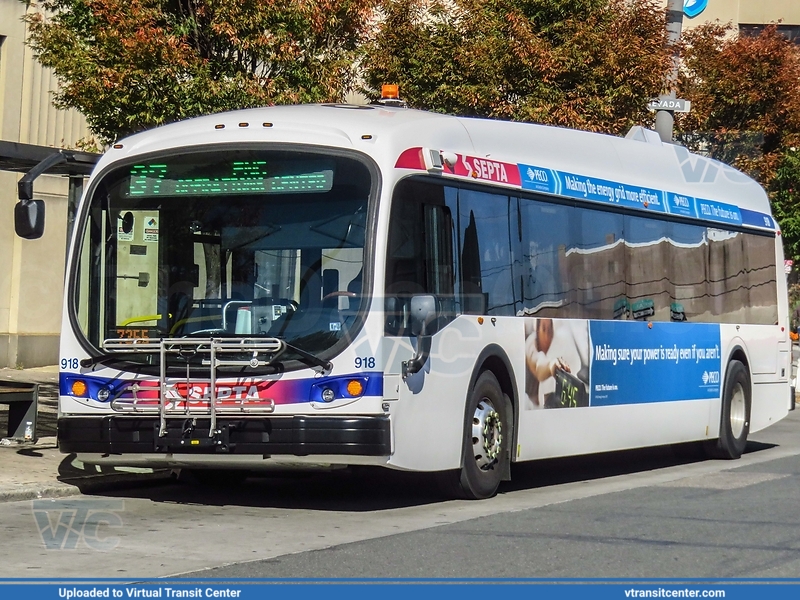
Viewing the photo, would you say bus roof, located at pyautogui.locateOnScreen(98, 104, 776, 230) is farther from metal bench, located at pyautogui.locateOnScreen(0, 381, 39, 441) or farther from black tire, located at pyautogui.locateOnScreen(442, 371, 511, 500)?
metal bench, located at pyautogui.locateOnScreen(0, 381, 39, 441)

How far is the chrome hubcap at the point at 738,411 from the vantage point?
16.3 m

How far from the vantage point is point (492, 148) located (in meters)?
11.7

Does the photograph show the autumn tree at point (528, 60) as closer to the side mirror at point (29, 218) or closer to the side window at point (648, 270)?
the side window at point (648, 270)

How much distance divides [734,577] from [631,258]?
6.57 m

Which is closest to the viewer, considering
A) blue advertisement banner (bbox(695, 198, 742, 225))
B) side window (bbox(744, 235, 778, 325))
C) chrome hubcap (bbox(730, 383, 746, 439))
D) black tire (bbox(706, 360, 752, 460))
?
blue advertisement banner (bbox(695, 198, 742, 225))


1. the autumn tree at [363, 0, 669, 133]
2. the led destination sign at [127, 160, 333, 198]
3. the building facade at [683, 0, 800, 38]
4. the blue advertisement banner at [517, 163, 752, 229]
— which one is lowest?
the led destination sign at [127, 160, 333, 198]

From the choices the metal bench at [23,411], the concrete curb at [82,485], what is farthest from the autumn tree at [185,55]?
the concrete curb at [82,485]

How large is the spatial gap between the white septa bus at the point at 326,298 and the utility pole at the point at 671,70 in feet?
23.4

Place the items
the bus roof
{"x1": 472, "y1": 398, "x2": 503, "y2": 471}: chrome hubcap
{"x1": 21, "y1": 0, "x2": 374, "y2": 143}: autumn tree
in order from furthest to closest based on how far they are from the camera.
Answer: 1. {"x1": 21, "y1": 0, "x2": 374, "y2": 143}: autumn tree
2. {"x1": 472, "y1": 398, "x2": 503, "y2": 471}: chrome hubcap
3. the bus roof

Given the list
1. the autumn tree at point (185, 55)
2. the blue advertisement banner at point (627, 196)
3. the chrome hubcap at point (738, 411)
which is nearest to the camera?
the blue advertisement banner at point (627, 196)

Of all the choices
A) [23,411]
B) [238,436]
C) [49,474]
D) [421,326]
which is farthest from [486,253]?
[23,411]

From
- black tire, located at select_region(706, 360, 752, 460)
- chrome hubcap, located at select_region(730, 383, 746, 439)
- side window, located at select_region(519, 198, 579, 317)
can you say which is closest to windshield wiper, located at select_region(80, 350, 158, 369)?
side window, located at select_region(519, 198, 579, 317)

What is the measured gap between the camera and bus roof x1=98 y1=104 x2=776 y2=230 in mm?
10438

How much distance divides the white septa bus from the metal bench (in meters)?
2.75
